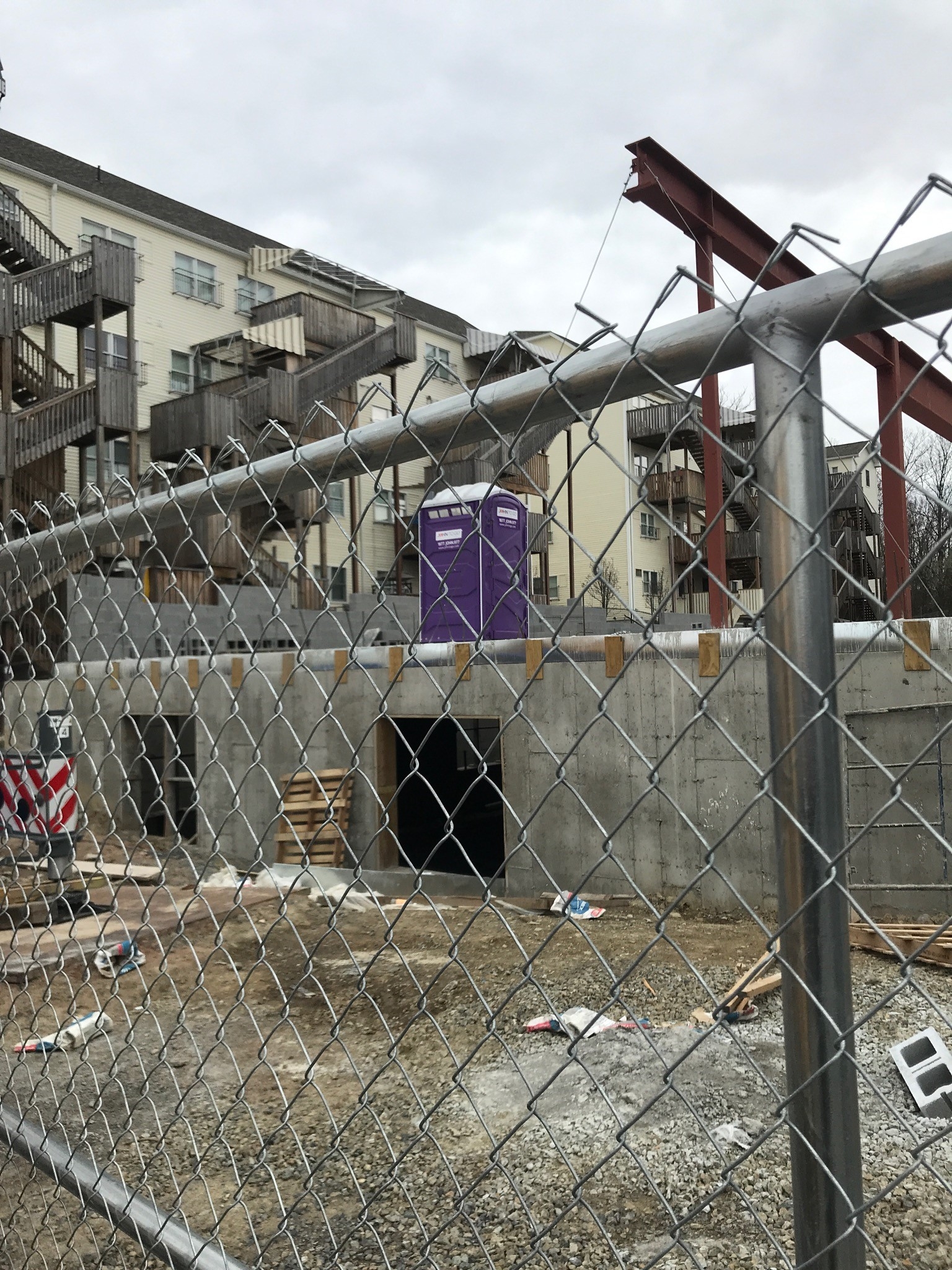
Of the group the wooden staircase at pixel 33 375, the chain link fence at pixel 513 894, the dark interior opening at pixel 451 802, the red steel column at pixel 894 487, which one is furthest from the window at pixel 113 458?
the red steel column at pixel 894 487

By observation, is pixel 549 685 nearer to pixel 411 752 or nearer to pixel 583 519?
pixel 411 752

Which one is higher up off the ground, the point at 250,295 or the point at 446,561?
the point at 250,295

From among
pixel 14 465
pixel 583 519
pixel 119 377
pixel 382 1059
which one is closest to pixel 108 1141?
pixel 382 1059

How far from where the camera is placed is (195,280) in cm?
2583

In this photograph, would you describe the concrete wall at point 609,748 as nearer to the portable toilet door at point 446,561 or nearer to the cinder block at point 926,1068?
the portable toilet door at point 446,561

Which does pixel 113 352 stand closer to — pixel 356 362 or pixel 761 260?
pixel 356 362

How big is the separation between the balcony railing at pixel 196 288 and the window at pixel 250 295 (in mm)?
557

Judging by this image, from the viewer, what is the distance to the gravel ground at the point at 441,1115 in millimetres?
2418

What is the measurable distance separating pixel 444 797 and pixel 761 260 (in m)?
11.3

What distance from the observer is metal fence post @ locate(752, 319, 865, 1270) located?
3.42ft

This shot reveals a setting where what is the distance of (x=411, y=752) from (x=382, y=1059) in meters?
4.48

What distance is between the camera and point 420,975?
293 inches

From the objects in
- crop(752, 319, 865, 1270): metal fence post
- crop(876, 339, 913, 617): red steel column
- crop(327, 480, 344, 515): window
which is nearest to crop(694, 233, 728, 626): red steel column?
crop(876, 339, 913, 617): red steel column

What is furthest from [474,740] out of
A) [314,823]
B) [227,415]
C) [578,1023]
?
[227,415]
